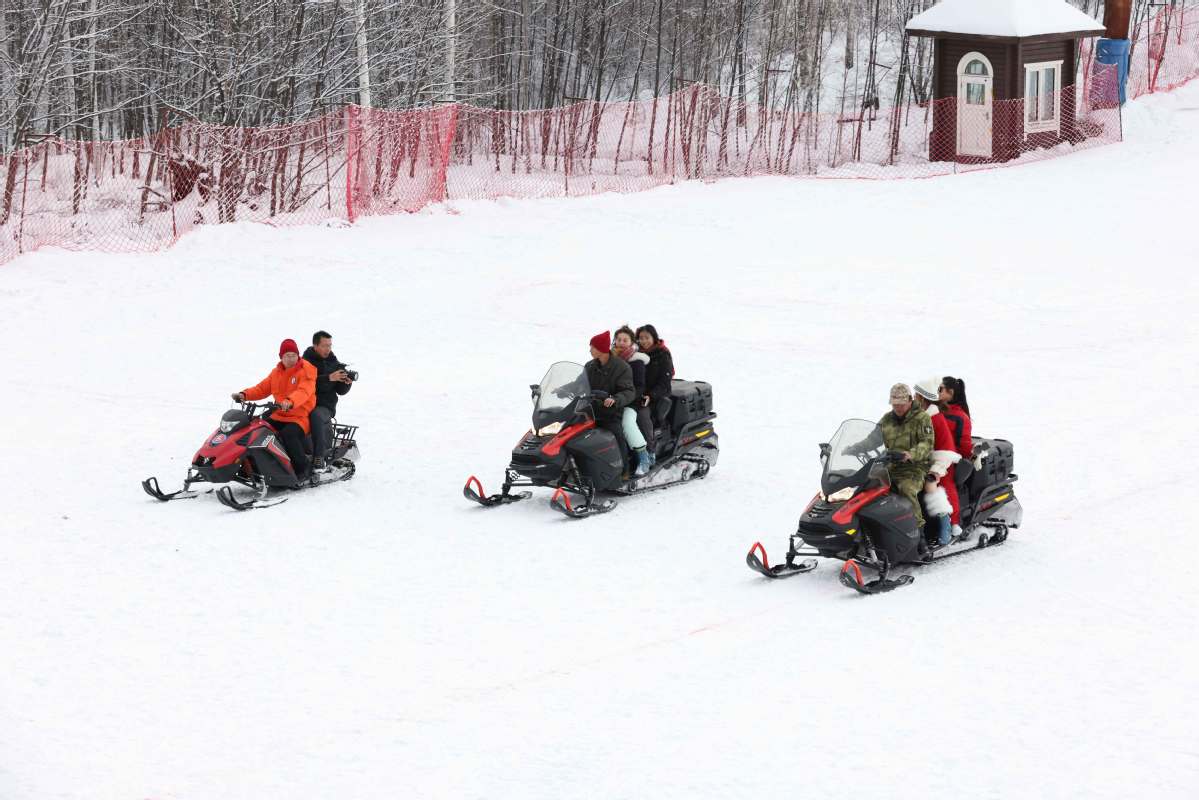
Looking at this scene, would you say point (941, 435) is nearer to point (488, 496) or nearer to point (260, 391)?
point (488, 496)

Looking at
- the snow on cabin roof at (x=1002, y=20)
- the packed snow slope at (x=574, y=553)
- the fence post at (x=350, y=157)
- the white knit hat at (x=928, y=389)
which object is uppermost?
the snow on cabin roof at (x=1002, y=20)

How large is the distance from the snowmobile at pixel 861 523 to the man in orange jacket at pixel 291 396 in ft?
14.5

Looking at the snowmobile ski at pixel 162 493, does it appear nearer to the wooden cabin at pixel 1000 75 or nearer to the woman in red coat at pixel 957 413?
the woman in red coat at pixel 957 413

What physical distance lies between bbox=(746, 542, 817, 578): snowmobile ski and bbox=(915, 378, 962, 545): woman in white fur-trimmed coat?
101 cm

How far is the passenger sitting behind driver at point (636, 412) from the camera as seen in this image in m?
14.6

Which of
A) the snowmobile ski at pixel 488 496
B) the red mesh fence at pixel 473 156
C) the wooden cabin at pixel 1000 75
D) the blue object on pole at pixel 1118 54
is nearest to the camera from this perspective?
the snowmobile ski at pixel 488 496

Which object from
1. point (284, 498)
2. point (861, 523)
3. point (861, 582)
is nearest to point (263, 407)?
point (284, 498)

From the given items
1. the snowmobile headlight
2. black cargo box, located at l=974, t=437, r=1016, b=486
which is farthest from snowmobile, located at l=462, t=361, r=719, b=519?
black cargo box, located at l=974, t=437, r=1016, b=486

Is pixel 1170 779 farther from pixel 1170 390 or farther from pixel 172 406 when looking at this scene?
pixel 172 406

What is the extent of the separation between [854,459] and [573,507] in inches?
113

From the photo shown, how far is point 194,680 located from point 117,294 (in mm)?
13970

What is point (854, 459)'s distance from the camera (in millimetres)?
12375

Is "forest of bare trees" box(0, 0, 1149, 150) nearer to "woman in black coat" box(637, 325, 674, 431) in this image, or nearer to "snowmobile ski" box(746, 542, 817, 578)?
"woman in black coat" box(637, 325, 674, 431)

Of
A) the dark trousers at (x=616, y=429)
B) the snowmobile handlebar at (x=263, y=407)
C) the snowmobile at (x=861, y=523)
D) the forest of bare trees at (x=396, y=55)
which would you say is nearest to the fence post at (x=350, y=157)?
the forest of bare trees at (x=396, y=55)
